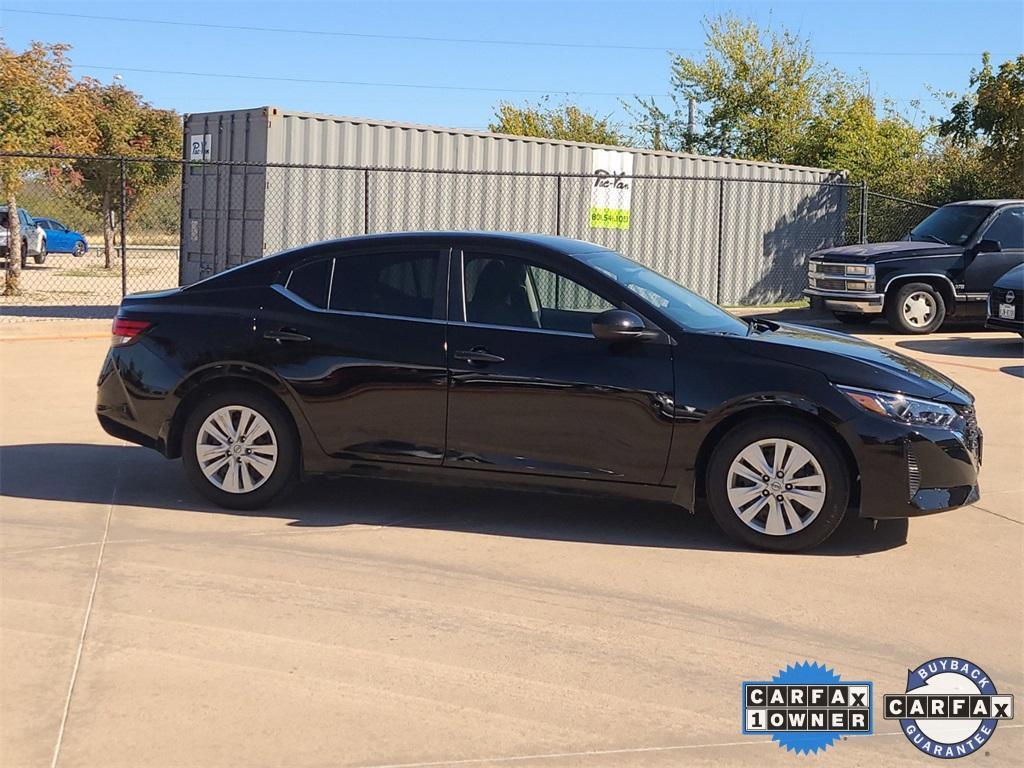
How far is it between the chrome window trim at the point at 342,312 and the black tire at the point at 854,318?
11.6m

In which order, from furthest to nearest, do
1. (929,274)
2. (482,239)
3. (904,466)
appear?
1. (929,274)
2. (482,239)
3. (904,466)

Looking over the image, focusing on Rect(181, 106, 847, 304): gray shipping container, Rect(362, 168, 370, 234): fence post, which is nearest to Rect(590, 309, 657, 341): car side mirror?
Rect(362, 168, 370, 234): fence post

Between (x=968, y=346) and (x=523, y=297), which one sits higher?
(x=523, y=297)

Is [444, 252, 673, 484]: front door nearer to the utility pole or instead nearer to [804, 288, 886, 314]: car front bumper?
[804, 288, 886, 314]: car front bumper

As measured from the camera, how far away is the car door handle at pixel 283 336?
6.80 metres

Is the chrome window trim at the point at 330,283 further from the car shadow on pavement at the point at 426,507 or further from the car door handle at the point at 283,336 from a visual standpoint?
the car shadow on pavement at the point at 426,507

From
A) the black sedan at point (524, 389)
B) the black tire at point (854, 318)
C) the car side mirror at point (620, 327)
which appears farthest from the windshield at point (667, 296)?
the black tire at point (854, 318)

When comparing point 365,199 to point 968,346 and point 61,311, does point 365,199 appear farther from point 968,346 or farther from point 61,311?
point 968,346

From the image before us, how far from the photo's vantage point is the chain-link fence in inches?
638

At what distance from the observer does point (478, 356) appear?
21.4ft

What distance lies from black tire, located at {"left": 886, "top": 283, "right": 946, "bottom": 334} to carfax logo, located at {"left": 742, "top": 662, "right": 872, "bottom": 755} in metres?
13.0

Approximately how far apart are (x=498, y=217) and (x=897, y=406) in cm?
1276

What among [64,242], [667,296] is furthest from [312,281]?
[64,242]

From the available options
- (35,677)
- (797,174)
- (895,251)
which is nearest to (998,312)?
(895,251)
